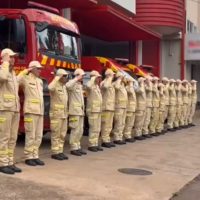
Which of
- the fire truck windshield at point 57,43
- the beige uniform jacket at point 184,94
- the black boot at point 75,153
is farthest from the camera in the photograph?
the beige uniform jacket at point 184,94

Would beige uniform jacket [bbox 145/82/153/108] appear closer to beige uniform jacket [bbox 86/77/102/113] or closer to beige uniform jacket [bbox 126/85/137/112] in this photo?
beige uniform jacket [bbox 126/85/137/112]

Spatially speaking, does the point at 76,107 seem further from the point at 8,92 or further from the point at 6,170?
the point at 6,170

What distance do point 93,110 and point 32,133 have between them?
103 inches

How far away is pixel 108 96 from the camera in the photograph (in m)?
11.9

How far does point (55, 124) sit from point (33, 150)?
954 millimetres

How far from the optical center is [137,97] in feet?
46.0

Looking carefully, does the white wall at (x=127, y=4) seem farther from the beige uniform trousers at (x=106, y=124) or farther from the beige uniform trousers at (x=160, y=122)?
the beige uniform trousers at (x=106, y=124)

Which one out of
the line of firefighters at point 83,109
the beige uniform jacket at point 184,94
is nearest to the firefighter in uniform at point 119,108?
the line of firefighters at point 83,109

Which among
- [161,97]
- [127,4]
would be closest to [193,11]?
[127,4]

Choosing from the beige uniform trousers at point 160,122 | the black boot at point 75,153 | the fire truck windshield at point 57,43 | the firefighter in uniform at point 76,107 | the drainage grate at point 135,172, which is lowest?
the drainage grate at point 135,172

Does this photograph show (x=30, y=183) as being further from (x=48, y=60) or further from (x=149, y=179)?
(x=48, y=60)

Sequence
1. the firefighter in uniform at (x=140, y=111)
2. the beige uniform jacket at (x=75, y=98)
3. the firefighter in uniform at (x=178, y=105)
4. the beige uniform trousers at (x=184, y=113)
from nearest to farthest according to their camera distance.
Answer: the beige uniform jacket at (x=75, y=98), the firefighter in uniform at (x=140, y=111), the firefighter in uniform at (x=178, y=105), the beige uniform trousers at (x=184, y=113)

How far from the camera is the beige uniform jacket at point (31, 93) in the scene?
8.64 m

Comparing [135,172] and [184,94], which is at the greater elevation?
[184,94]
